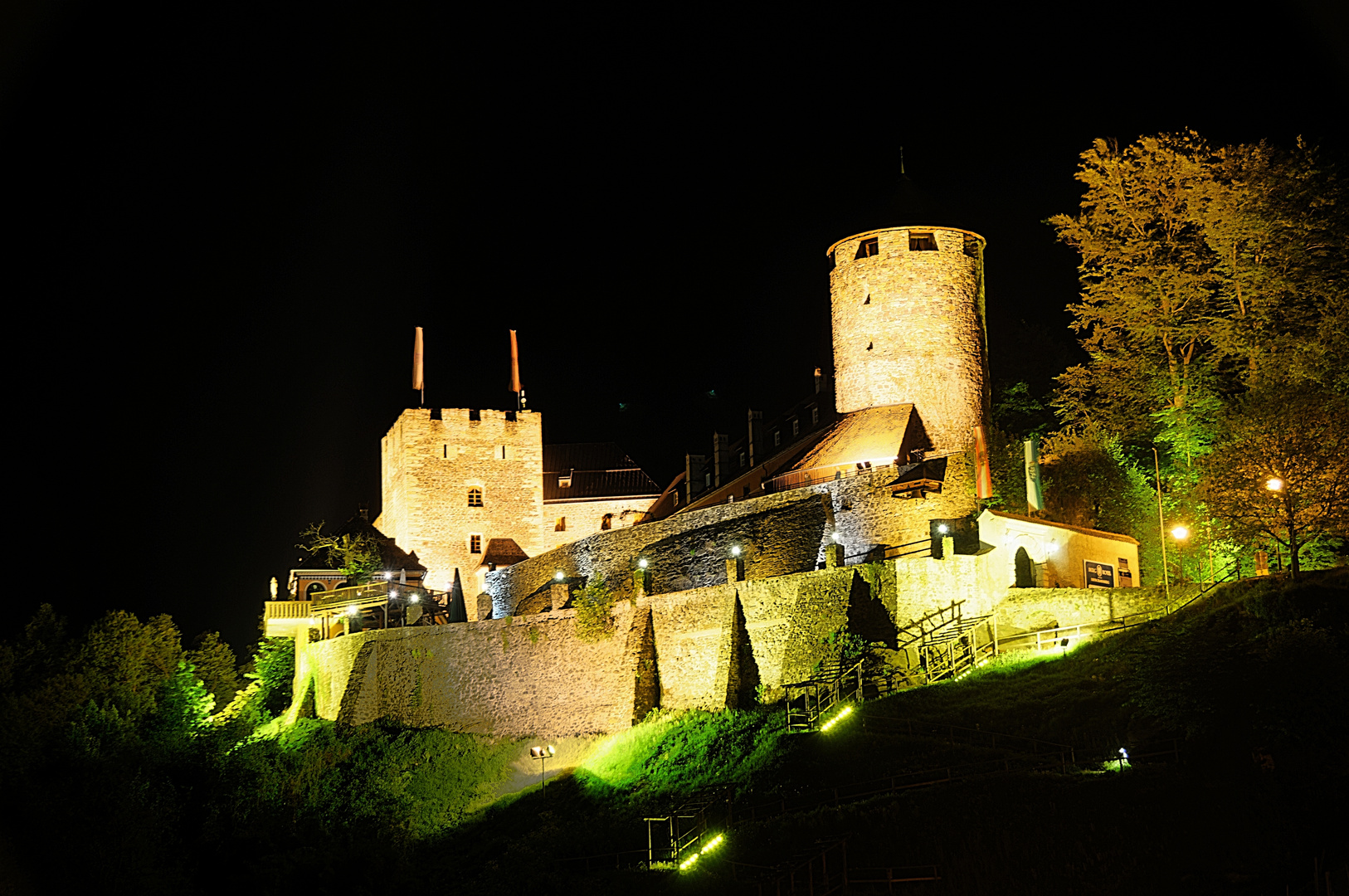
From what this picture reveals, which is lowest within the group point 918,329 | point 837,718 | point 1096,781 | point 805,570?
point 1096,781

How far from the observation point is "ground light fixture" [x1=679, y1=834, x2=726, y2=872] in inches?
978

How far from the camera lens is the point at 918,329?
38719 millimetres

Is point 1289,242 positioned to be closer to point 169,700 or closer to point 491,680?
point 491,680

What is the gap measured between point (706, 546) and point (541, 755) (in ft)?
22.9

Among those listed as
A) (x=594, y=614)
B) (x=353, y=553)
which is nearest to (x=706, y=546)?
(x=594, y=614)

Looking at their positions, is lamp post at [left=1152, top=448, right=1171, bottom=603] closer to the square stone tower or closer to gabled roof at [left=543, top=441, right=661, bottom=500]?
gabled roof at [left=543, top=441, right=661, bottom=500]

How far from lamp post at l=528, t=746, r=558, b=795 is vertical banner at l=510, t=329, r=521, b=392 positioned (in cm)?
2526

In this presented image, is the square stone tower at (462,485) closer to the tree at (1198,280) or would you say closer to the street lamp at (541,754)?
the street lamp at (541,754)

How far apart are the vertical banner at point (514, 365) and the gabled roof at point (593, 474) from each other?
275 cm

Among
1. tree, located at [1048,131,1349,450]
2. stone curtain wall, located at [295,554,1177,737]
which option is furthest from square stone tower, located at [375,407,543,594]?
tree, located at [1048,131,1349,450]

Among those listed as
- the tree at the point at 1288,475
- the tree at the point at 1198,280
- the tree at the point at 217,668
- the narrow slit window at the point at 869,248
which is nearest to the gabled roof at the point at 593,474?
the tree at the point at 217,668

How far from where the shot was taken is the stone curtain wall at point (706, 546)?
35.2m

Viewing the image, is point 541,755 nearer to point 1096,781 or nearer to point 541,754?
point 541,754

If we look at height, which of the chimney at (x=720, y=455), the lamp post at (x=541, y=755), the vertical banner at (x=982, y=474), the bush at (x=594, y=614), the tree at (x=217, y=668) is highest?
the chimney at (x=720, y=455)
